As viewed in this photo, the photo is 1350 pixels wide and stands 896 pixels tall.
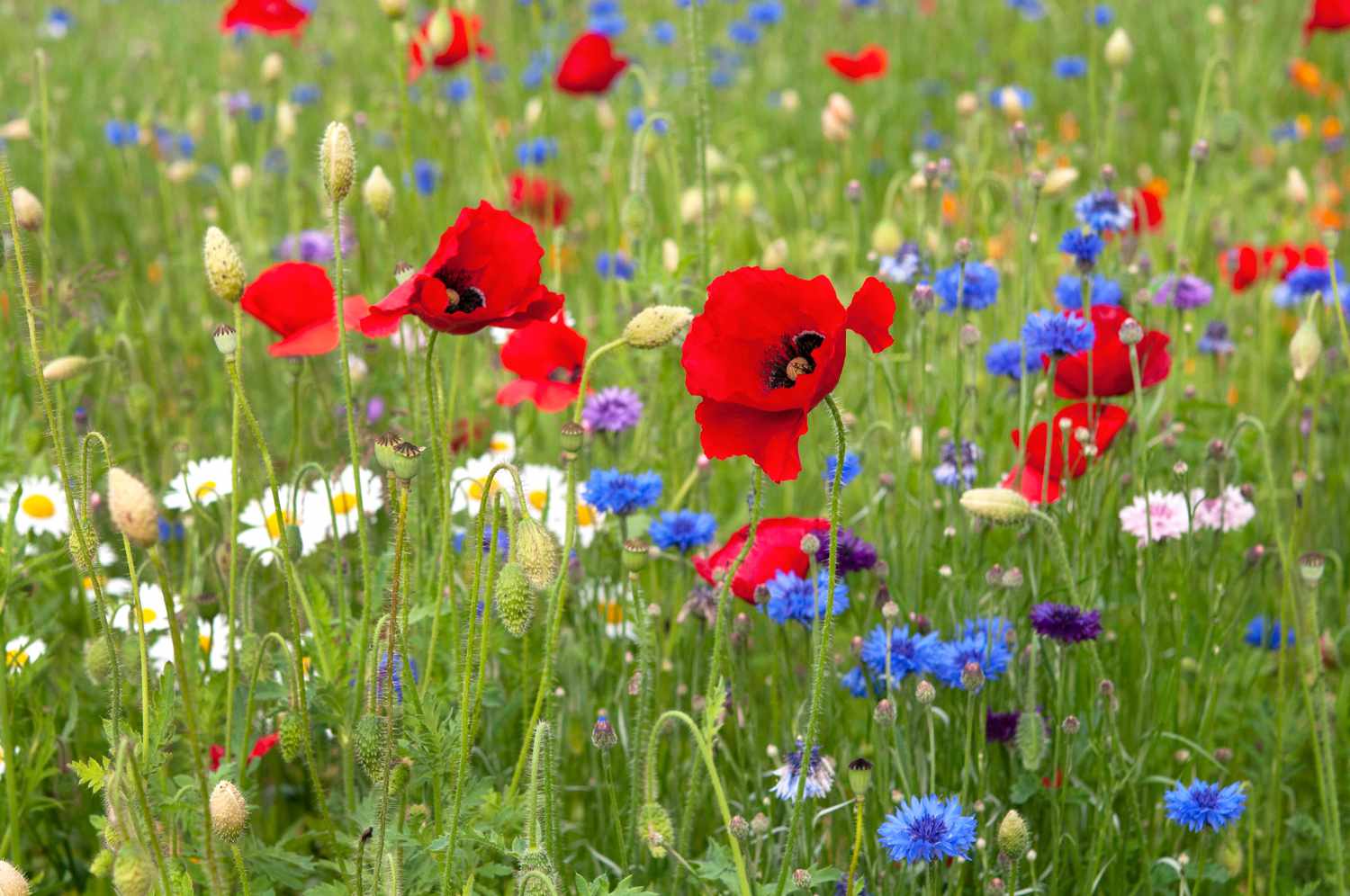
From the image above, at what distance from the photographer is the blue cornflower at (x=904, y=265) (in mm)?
2537

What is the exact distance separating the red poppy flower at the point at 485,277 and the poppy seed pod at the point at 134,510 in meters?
0.45

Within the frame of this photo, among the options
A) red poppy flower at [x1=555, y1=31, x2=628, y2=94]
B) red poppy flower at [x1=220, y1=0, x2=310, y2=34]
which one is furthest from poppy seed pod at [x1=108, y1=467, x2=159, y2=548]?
red poppy flower at [x1=555, y1=31, x2=628, y2=94]

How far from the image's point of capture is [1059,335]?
202 centimetres

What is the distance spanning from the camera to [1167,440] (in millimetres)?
2186

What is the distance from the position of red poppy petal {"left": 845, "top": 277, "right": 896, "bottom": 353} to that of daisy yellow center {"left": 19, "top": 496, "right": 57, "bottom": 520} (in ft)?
4.90

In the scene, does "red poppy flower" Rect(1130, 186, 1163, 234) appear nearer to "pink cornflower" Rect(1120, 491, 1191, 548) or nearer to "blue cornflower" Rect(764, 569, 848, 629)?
"pink cornflower" Rect(1120, 491, 1191, 548)

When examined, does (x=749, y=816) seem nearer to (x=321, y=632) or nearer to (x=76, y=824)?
(x=321, y=632)

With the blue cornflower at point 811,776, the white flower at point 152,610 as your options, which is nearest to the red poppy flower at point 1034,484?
the blue cornflower at point 811,776

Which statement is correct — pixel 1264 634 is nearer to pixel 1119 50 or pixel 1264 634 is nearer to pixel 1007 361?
pixel 1007 361

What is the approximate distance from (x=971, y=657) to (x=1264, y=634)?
0.70 metres

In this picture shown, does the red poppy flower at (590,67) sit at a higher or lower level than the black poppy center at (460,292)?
higher

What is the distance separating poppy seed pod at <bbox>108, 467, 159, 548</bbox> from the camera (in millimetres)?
1089

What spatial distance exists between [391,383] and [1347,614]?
1.57 m

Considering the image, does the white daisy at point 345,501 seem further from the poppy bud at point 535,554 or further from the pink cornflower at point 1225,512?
the pink cornflower at point 1225,512
